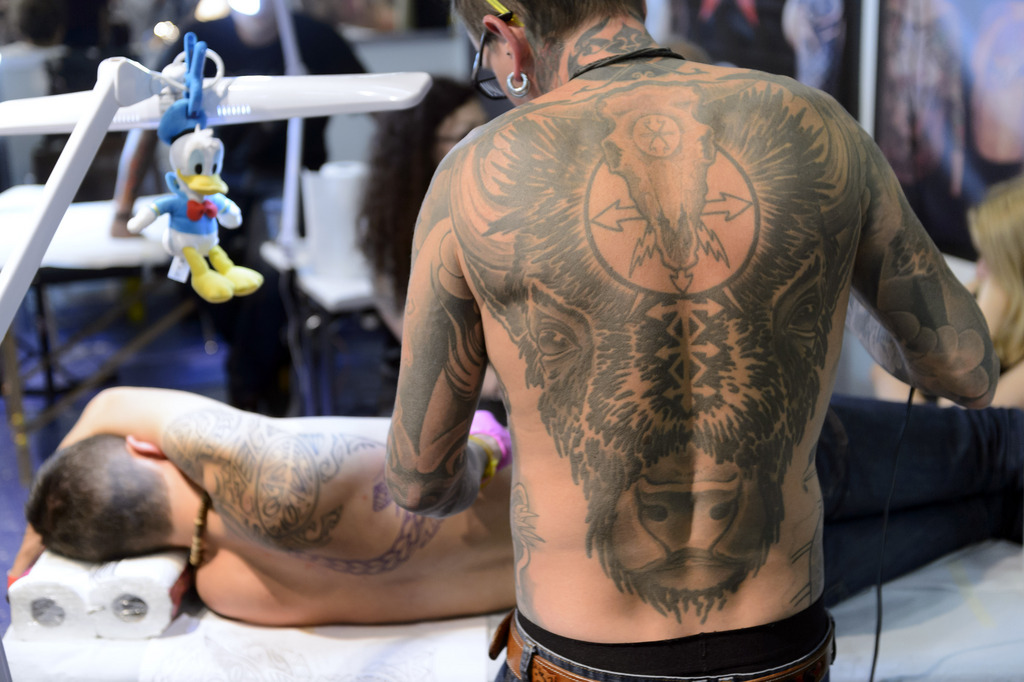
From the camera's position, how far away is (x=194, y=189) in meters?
0.94

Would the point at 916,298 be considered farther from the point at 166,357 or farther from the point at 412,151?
the point at 166,357

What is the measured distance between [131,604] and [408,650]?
42 cm

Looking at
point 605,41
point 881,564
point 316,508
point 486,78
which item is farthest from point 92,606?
point 881,564

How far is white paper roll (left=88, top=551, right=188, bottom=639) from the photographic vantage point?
134 centimetres

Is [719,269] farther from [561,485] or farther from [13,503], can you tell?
[13,503]

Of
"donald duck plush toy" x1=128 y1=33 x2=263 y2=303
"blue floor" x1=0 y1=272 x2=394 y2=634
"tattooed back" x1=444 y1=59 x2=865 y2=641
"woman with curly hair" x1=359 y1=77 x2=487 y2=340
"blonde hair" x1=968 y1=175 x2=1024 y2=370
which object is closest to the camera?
"tattooed back" x1=444 y1=59 x2=865 y2=641

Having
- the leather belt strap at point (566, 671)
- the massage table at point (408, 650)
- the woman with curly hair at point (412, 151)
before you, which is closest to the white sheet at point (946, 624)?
the massage table at point (408, 650)

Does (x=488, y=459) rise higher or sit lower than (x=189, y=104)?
lower

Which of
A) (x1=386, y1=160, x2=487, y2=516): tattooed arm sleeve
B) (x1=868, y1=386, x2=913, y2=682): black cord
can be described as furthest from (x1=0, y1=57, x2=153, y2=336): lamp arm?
(x1=868, y1=386, x2=913, y2=682): black cord

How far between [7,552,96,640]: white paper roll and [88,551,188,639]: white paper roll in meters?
0.02

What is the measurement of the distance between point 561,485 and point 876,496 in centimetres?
87

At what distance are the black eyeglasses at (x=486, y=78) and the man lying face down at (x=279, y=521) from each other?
21.7 inches

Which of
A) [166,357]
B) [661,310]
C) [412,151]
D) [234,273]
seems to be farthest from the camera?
[166,357]

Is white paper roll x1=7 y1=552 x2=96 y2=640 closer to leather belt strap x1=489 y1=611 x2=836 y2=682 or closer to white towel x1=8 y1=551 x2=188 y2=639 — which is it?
white towel x1=8 y1=551 x2=188 y2=639
